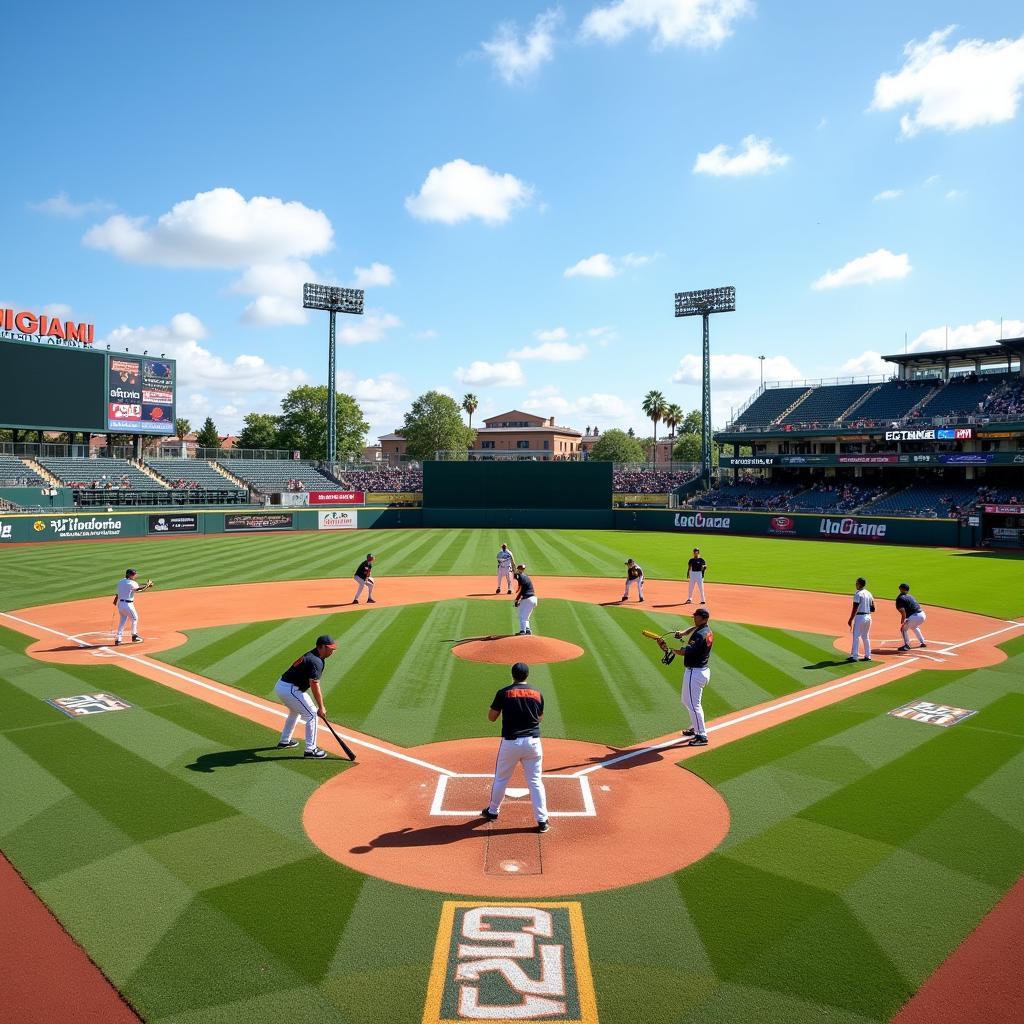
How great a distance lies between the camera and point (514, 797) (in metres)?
9.37

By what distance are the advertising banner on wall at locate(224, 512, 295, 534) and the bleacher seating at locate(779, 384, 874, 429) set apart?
143ft

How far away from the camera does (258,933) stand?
633 cm

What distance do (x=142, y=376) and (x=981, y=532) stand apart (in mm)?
58425

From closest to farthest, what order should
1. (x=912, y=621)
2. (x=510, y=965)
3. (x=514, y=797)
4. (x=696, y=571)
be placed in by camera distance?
1. (x=510, y=965)
2. (x=514, y=797)
3. (x=912, y=621)
4. (x=696, y=571)

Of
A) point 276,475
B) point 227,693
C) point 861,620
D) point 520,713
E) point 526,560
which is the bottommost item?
point 227,693

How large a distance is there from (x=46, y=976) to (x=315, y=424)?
353 ft

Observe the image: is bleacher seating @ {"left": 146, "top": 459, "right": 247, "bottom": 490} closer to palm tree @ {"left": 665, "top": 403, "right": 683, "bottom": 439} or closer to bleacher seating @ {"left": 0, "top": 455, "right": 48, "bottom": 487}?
bleacher seating @ {"left": 0, "top": 455, "right": 48, "bottom": 487}

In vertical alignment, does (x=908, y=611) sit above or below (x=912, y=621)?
above

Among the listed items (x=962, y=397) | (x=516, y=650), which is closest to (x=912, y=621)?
(x=516, y=650)

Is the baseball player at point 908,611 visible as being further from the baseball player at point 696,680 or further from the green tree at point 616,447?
the green tree at point 616,447

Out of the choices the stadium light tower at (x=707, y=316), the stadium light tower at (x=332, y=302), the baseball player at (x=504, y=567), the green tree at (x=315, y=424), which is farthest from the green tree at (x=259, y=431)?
the baseball player at (x=504, y=567)

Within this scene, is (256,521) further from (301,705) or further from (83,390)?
(301,705)

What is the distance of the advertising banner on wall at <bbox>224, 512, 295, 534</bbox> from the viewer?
52.4 meters

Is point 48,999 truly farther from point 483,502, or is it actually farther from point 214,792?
point 483,502
